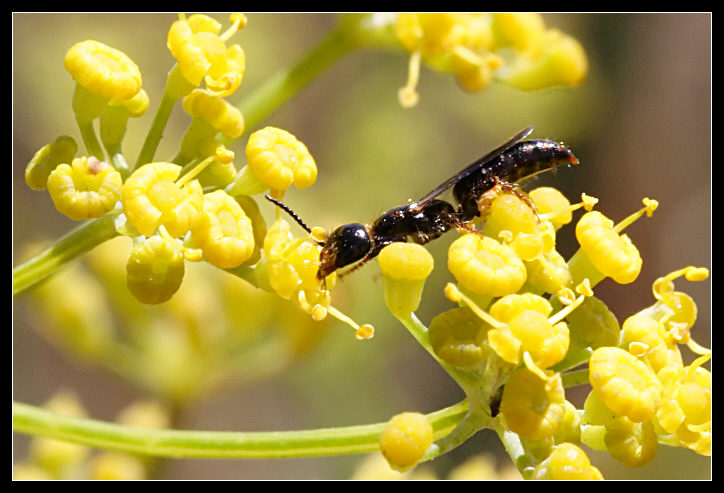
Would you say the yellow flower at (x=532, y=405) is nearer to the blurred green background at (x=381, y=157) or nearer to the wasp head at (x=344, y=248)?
the wasp head at (x=344, y=248)

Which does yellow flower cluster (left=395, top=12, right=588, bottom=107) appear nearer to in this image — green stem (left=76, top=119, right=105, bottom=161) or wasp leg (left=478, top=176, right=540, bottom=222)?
wasp leg (left=478, top=176, right=540, bottom=222)

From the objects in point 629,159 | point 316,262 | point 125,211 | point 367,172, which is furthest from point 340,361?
point 629,159

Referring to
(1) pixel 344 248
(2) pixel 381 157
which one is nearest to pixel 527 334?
(1) pixel 344 248

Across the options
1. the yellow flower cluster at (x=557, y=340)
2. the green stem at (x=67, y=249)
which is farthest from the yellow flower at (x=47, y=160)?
the yellow flower cluster at (x=557, y=340)

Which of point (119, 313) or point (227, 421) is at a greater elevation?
point (227, 421)

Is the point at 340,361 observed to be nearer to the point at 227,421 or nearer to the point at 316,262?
the point at 227,421

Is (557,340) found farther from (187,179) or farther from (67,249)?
(67,249)
